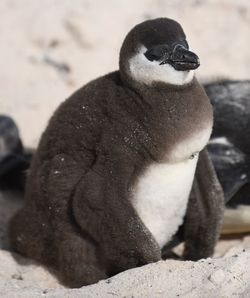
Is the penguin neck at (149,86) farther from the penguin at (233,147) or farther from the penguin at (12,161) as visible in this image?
the penguin at (12,161)

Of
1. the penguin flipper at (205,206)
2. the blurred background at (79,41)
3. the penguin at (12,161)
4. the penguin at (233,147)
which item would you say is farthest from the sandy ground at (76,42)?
the penguin flipper at (205,206)

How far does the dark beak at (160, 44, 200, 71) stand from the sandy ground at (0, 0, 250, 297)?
78.1 inches

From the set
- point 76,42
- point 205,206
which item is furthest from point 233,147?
point 76,42

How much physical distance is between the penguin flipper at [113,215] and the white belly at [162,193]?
9cm

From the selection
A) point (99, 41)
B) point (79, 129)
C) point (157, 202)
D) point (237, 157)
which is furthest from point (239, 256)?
point (99, 41)

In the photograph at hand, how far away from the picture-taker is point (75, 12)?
6.10m

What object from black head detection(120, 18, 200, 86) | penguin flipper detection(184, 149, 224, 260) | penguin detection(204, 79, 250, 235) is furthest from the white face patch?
penguin detection(204, 79, 250, 235)

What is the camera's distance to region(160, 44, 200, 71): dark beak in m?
3.01

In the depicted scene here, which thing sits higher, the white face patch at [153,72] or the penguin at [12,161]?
the white face patch at [153,72]

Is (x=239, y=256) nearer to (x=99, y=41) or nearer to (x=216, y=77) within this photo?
(x=216, y=77)

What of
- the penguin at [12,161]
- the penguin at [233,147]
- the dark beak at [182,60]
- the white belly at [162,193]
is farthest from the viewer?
the penguin at [12,161]

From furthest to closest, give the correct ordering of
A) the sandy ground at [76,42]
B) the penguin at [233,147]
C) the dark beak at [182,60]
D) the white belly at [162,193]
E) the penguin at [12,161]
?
the sandy ground at [76,42], the penguin at [12,161], the penguin at [233,147], the white belly at [162,193], the dark beak at [182,60]

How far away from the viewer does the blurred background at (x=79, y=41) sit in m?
5.43

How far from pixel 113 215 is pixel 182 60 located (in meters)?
0.60
